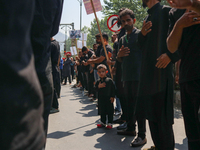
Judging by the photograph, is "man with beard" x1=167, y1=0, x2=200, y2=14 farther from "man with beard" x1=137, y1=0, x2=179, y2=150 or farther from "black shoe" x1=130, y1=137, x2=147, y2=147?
"black shoe" x1=130, y1=137, x2=147, y2=147

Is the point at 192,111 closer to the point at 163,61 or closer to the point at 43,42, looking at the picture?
the point at 163,61

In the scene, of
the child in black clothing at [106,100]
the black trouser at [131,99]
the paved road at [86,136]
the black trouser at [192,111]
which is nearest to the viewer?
the black trouser at [192,111]

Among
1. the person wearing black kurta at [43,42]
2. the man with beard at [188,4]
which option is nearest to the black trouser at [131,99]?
the man with beard at [188,4]

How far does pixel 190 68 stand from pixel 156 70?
1.91ft

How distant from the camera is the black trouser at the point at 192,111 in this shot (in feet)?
7.06

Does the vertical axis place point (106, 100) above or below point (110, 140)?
above

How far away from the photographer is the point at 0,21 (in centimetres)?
72

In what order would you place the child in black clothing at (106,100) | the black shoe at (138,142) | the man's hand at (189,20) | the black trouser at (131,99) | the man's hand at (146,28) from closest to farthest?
1. the man's hand at (189,20)
2. the man's hand at (146,28)
3. the black shoe at (138,142)
4. the black trouser at (131,99)
5. the child in black clothing at (106,100)

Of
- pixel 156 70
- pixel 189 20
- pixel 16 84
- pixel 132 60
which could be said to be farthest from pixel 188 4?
pixel 132 60

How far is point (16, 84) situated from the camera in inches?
28.1

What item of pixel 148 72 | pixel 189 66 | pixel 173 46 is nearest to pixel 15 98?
pixel 189 66

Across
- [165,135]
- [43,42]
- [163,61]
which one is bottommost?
[165,135]

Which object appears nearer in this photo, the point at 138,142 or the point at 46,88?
the point at 46,88

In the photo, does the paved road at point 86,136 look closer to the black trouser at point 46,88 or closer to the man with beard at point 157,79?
the man with beard at point 157,79
